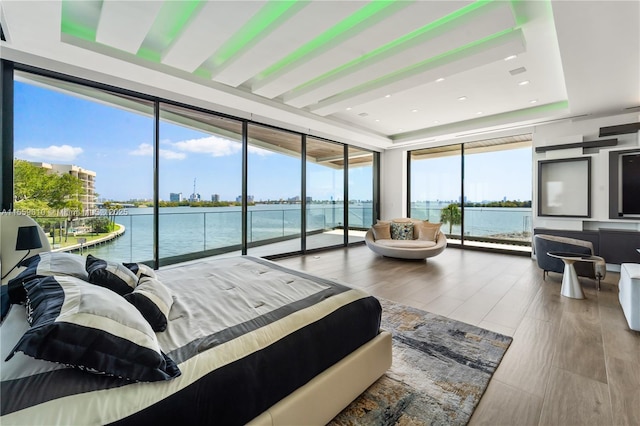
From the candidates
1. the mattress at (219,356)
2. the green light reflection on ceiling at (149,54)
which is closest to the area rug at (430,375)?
the mattress at (219,356)

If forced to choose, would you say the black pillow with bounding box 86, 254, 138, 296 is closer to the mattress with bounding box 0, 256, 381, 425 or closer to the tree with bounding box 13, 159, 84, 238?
the mattress with bounding box 0, 256, 381, 425

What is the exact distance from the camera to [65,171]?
3.51 meters

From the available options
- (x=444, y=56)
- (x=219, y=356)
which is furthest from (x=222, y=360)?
(x=444, y=56)

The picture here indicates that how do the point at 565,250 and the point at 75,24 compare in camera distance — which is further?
the point at 565,250

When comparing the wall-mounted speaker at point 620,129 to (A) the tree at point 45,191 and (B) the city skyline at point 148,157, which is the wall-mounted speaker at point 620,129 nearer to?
(B) the city skyline at point 148,157

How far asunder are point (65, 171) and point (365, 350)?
4201mm

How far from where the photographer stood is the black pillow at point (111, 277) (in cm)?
149

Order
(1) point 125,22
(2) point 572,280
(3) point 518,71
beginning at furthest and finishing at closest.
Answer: (3) point 518,71 → (2) point 572,280 → (1) point 125,22

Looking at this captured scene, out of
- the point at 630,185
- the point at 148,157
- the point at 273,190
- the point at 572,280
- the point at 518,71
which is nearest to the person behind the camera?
the point at 572,280

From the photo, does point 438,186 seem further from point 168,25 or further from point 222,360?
point 222,360

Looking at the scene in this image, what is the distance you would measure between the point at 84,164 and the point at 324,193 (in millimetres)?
4764

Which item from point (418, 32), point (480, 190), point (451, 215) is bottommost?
point (451, 215)

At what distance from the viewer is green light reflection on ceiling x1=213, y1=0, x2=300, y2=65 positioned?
267cm

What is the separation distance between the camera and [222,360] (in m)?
1.20
